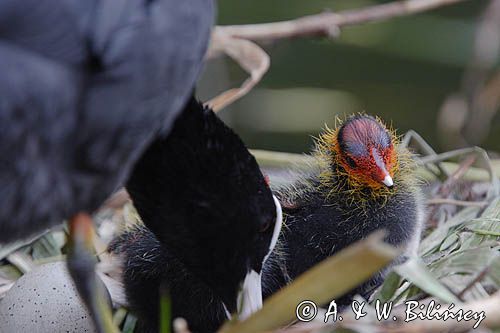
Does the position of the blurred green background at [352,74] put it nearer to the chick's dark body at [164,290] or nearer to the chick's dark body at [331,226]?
the chick's dark body at [331,226]

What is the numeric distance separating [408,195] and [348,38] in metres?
1.31

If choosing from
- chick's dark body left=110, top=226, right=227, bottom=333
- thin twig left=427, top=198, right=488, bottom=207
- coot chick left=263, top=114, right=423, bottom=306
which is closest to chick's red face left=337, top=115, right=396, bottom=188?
coot chick left=263, top=114, right=423, bottom=306

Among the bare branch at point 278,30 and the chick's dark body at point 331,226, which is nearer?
the chick's dark body at point 331,226

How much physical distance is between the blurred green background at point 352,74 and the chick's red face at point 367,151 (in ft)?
3.86

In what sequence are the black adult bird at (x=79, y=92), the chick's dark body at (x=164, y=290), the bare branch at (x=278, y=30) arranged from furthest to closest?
the bare branch at (x=278, y=30)
the chick's dark body at (x=164, y=290)
the black adult bird at (x=79, y=92)

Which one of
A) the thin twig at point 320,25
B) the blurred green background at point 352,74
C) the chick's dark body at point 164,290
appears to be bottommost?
the blurred green background at point 352,74

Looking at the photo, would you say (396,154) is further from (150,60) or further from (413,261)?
(150,60)

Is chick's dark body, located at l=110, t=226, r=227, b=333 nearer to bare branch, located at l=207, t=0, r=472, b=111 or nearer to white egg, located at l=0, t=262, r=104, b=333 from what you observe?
white egg, located at l=0, t=262, r=104, b=333

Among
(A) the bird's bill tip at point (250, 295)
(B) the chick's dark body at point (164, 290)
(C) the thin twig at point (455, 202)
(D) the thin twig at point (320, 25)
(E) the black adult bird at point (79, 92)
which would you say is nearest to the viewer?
(E) the black adult bird at point (79, 92)

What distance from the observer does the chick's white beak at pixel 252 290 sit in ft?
5.38

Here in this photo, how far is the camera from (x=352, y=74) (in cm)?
322

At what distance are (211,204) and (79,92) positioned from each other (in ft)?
1.26

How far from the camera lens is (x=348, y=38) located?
3.14 metres

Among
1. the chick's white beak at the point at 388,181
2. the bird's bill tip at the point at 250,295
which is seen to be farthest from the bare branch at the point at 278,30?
the bird's bill tip at the point at 250,295
